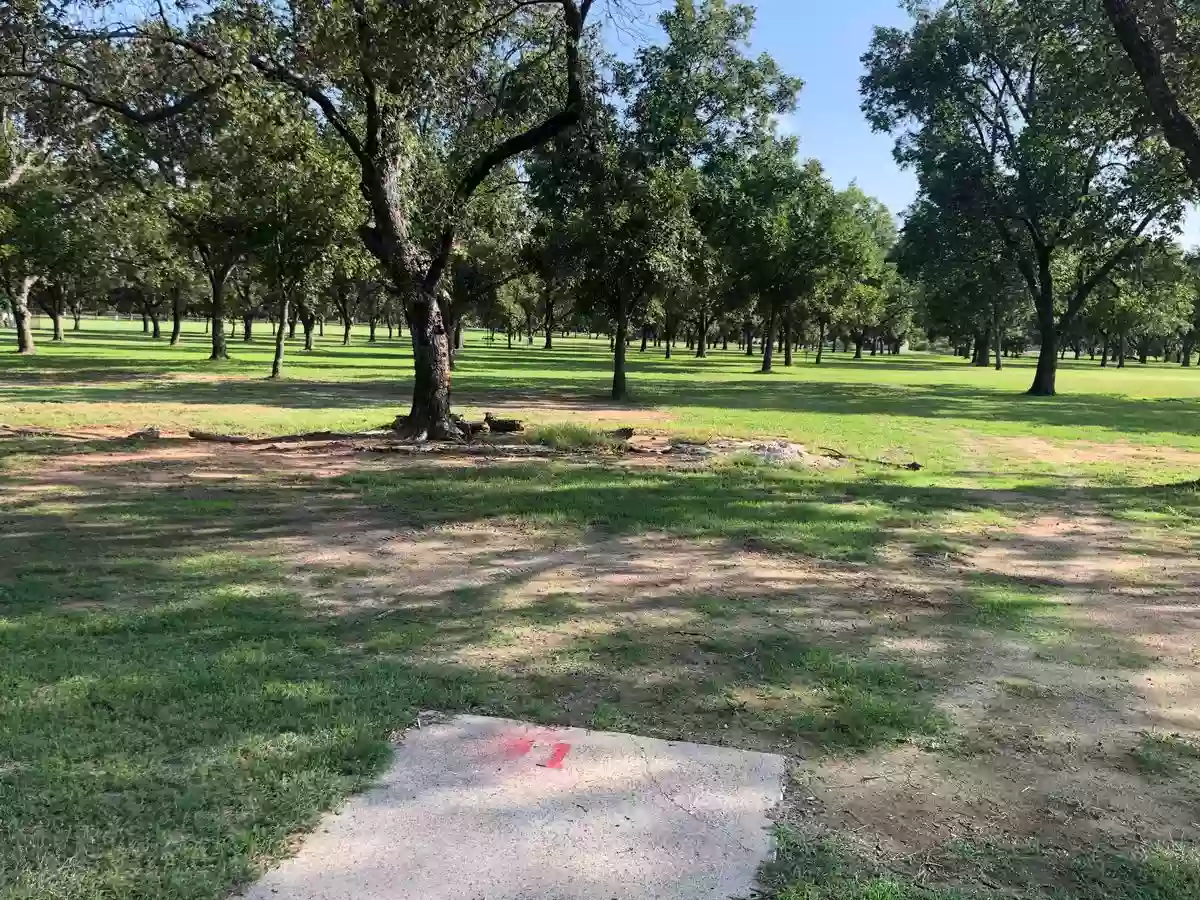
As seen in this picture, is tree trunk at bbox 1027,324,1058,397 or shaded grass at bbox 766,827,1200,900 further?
tree trunk at bbox 1027,324,1058,397

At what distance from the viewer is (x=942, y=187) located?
1135 inches

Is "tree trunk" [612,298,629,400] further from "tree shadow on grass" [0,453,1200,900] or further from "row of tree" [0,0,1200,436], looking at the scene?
"tree shadow on grass" [0,453,1200,900]

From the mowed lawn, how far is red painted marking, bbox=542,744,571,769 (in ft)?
0.83

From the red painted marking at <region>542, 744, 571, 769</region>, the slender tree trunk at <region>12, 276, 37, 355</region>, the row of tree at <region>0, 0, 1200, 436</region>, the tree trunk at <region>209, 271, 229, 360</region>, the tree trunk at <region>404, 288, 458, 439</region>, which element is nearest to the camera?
the red painted marking at <region>542, 744, 571, 769</region>

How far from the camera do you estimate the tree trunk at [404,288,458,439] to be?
45.6ft

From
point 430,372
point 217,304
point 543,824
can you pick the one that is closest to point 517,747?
point 543,824

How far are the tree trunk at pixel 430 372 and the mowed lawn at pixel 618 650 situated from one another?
290cm

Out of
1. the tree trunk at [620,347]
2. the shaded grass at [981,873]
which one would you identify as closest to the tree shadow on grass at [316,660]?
the shaded grass at [981,873]

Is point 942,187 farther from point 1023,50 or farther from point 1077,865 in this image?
point 1077,865

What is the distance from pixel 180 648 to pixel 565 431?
976 centimetres

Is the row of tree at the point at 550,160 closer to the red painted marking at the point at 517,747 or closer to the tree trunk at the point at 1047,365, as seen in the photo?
the tree trunk at the point at 1047,365

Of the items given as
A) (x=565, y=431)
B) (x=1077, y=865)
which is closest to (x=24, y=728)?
(x=1077, y=865)

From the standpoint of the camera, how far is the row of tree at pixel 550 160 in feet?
38.4

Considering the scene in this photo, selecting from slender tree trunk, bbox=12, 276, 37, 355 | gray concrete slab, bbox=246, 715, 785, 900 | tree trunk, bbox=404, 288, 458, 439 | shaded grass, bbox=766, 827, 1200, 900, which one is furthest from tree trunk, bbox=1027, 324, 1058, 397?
slender tree trunk, bbox=12, 276, 37, 355
